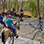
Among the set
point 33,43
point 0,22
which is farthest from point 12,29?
point 0,22

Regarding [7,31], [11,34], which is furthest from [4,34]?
[11,34]

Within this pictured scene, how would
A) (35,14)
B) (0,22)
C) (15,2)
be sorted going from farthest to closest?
(15,2) < (35,14) < (0,22)

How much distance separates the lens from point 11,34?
5.42m

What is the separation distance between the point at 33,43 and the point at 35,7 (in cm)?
1485

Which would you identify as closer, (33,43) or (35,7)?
(33,43)

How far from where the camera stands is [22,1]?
29406 millimetres

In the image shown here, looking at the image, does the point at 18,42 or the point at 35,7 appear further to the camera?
the point at 35,7

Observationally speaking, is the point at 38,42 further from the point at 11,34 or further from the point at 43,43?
the point at 11,34

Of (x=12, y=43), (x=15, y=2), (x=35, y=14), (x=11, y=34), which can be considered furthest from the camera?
(x=15, y=2)

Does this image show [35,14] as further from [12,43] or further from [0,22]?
[12,43]

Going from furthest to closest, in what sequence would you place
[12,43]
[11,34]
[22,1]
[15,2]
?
[22,1]
[15,2]
[12,43]
[11,34]

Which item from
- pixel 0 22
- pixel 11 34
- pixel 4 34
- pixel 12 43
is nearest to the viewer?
pixel 4 34

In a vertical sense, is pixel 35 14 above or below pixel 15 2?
below

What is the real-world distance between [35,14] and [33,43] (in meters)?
14.0
